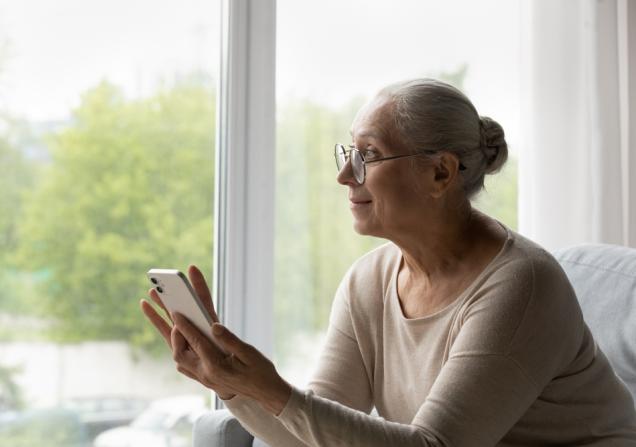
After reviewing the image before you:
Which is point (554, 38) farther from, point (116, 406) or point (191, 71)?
point (116, 406)

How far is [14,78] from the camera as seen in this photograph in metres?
2.04

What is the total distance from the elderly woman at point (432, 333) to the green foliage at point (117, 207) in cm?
65

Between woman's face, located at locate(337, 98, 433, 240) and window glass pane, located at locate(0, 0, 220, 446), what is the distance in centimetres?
80

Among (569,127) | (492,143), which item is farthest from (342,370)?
(569,127)

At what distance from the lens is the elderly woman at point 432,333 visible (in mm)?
1342

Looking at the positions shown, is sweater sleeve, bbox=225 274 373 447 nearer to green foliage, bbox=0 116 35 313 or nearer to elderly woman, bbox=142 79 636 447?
elderly woman, bbox=142 79 636 447

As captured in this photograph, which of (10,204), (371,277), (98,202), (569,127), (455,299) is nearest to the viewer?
(455,299)

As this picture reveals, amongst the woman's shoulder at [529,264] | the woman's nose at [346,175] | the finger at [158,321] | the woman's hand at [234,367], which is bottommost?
the woman's hand at [234,367]

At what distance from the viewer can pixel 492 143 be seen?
1.61m

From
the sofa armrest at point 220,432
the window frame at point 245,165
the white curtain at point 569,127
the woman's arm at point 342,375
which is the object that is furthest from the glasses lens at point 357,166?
the white curtain at point 569,127

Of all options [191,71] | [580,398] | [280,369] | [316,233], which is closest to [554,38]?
[316,233]

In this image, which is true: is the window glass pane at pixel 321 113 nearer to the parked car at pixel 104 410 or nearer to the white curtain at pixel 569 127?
the white curtain at pixel 569 127

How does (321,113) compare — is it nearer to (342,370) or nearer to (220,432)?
(342,370)

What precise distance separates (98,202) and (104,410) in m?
0.53
